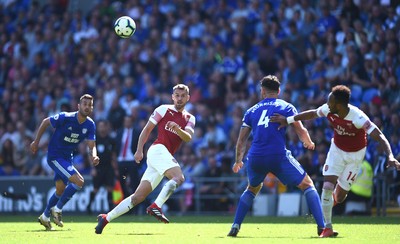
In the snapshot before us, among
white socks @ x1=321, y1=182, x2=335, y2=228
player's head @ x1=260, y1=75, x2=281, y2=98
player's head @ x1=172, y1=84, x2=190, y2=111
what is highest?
player's head @ x1=260, y1=75, x2=281, y2=98

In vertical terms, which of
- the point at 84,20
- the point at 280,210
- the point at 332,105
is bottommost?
the point at 280,210

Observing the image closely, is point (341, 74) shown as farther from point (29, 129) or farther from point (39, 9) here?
point (39, 9)

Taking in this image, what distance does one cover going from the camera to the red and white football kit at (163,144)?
14594mm

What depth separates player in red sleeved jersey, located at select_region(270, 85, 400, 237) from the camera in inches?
504

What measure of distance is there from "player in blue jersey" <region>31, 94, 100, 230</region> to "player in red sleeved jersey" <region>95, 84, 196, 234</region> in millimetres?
2012

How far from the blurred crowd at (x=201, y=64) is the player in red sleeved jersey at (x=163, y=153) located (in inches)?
284

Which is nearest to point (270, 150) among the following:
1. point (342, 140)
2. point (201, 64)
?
point (342, 140)

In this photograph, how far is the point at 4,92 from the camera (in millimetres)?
29609

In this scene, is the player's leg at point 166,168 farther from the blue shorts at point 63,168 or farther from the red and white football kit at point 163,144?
the blue shorts at point 63,168

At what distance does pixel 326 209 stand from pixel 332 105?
155 cm

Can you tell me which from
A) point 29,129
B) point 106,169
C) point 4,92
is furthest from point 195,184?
point 4,92

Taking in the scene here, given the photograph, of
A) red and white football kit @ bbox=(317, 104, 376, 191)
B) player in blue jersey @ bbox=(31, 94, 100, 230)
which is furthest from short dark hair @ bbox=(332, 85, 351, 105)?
player in blue jersey @ bbox=(31, 94, 100, 230)

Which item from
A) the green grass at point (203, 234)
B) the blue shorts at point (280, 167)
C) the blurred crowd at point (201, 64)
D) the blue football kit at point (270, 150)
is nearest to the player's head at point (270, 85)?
the blue football kit at point (270, 150)

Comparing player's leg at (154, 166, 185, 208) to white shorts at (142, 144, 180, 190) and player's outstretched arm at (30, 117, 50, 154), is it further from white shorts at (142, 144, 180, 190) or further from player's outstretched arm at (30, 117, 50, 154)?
player's outstretched arm at (30, 117, 50, 154)
